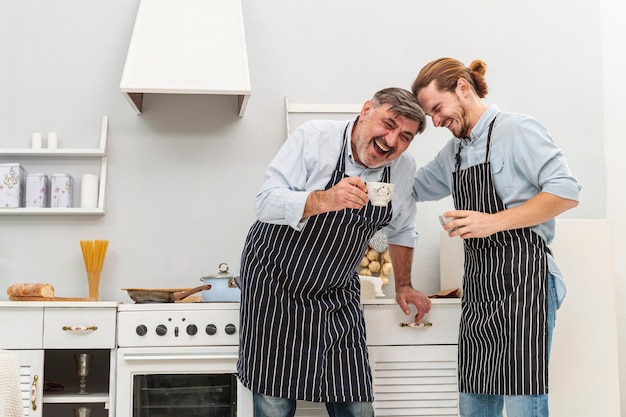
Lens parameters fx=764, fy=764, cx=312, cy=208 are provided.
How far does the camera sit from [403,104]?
7.54 feet

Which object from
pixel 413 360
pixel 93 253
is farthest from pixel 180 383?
pixel 413 360

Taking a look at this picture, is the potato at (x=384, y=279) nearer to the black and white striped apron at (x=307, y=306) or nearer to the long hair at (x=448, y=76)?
the black and white striped apron at (x=307, y=306)

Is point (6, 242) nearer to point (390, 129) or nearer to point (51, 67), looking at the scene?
point (51, 67)

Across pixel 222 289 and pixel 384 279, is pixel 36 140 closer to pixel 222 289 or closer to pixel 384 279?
pixel 222 289

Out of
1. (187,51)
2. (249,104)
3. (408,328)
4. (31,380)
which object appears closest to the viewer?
(31,380)

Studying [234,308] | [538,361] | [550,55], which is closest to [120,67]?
[234,308]

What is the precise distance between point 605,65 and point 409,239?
164 cm

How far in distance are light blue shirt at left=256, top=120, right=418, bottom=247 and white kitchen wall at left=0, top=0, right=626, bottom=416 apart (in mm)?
1020

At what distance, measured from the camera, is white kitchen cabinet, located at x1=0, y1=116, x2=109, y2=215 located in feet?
10.7

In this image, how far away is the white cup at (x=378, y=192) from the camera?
6.97 feet

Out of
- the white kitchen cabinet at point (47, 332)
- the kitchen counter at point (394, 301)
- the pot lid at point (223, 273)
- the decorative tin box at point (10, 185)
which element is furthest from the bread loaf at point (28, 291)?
the kitchen counter at point (394, 301)

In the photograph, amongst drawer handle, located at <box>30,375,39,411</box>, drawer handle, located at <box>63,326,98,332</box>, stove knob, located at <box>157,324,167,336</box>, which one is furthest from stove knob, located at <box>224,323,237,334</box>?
drawer handle, located at <box>30,375,39,411</box>

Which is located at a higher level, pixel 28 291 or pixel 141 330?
pixel 28 291

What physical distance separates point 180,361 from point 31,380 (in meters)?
0.54
